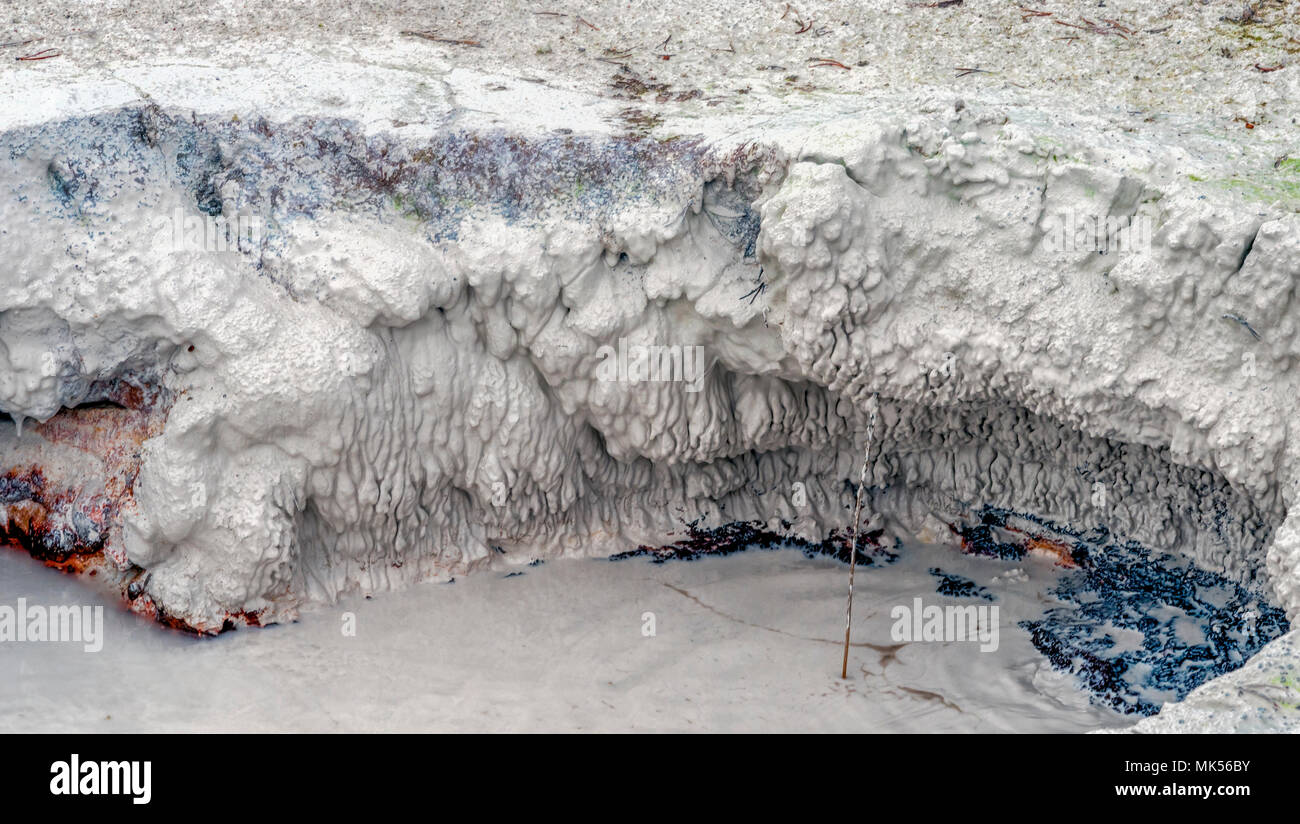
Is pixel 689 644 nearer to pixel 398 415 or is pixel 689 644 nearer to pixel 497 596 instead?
pixel 497 596

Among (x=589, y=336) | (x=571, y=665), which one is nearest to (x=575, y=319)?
(x=589, y=336)

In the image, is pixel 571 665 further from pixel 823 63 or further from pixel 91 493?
pixel 823 63

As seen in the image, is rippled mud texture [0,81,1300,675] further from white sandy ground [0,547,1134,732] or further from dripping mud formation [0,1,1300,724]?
white sandy ground [0,547,1134,732]

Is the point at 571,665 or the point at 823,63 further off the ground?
the point at 823,63

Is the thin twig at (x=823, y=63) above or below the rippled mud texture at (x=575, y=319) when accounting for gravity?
above

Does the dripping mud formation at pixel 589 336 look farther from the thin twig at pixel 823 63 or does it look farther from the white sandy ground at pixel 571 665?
the thin twig at pixel 823 63

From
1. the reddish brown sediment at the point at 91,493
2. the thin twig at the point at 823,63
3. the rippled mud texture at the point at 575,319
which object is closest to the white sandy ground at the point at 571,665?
the reddish brown sediment at the point at 91,493
